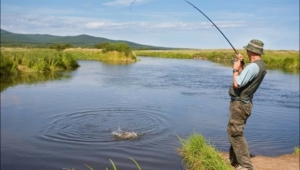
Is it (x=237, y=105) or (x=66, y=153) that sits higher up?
(x=237, y=105)

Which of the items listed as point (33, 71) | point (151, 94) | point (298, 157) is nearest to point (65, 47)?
point (33, 71)

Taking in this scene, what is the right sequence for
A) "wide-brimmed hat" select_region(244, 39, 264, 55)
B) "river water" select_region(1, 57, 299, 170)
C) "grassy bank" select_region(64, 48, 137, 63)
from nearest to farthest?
"wide-brimmed hat" select_region(244, 39, 264, 55)
"river water" select_region(1, 57, 299, 170)
"grassy bank" select_region(64, 48, 137, 63)

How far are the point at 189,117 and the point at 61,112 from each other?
3923 mm

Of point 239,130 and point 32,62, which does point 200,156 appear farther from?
point 32,62

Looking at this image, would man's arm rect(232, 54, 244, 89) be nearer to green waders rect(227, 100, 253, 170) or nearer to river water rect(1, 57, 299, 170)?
green waders rect(227, 100, 253, 170)

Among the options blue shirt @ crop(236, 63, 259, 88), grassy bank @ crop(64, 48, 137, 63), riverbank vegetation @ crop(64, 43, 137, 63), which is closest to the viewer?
blue shirt @ crop(236, 63, 259, 88)

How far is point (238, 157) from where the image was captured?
5.18m

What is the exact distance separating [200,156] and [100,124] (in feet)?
14.4

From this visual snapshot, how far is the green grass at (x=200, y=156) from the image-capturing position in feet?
16.6

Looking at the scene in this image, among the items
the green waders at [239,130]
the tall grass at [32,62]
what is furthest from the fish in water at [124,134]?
the tall grass at [32,62]

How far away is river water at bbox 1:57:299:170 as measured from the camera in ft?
21.9

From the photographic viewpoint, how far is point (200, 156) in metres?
5.61

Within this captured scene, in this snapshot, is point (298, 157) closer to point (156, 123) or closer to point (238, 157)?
point (238, 157)

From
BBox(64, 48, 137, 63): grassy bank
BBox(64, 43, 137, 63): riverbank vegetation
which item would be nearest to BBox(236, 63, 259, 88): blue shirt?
BBox(64, 43, 137, 63): riverbank vegetation
